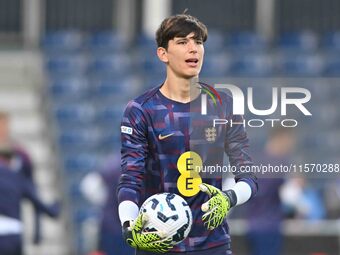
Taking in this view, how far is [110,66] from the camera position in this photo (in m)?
19.1

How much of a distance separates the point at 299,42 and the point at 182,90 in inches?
517

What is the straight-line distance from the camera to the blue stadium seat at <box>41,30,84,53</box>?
19188 mm

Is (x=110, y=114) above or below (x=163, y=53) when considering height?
below

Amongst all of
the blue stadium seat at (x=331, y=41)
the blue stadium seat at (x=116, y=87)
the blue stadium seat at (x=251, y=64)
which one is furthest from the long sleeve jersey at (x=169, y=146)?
the blue stadium seat at (x=331, y=41)

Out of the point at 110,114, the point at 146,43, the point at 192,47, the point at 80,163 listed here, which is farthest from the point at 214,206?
the point at 146,43

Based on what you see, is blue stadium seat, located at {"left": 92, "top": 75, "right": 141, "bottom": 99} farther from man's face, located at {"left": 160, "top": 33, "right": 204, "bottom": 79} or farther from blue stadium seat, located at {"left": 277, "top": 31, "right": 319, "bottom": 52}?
man's face, located at {"left": 160, "top": 33, "right": 204, "bottom": 79}

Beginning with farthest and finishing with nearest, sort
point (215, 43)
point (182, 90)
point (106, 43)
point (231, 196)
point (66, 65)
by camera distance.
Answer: point (106, 43) < point (215, 43) < point (66, 65) < point (182, 90) < point (231, 196)

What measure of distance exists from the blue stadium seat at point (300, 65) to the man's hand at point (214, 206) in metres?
12.6

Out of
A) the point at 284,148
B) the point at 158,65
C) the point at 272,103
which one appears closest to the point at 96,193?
the point at 284,148

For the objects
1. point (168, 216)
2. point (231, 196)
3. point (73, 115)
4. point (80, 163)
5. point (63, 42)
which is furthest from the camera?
point (63, 42)

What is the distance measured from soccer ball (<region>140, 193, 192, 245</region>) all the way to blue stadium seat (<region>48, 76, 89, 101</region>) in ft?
40.0

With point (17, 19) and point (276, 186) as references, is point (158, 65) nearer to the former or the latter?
point (17, 19)

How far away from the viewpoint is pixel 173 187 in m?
6.48

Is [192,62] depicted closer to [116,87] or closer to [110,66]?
[116,87]
